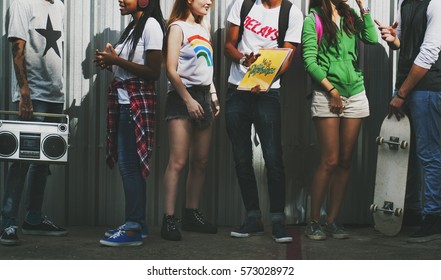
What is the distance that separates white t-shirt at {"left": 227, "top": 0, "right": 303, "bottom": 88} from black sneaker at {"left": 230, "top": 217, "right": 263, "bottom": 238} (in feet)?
3.58

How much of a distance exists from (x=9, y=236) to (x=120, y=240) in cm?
83

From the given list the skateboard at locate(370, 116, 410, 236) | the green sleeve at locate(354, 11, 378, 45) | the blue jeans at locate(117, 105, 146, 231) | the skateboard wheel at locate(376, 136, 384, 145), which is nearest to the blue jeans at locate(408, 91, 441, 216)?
the skateboard at locate(370, 116, 410, 236)

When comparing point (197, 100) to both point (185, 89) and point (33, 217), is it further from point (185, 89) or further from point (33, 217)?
point (33, 217)

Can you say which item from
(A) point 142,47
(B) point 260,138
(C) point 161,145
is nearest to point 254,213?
(B) point 260,138

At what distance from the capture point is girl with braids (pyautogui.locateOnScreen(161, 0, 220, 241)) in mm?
6465

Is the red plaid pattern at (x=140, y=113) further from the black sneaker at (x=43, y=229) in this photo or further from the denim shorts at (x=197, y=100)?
the black sneaker at (x=43, y=229)

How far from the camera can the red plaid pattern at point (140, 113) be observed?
6.15 m

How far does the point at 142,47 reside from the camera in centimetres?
627

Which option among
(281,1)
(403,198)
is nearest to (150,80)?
(281,1)

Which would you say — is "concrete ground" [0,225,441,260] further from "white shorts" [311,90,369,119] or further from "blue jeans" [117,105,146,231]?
"white shorts" [311,90,369,119]

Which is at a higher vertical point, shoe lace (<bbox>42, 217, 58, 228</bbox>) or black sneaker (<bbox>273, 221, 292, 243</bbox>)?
black sneaker (<bbox>273, 221, 292, 243</bbox>)

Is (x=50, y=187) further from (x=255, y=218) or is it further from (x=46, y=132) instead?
(x=255, y=218)

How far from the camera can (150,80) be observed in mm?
6281

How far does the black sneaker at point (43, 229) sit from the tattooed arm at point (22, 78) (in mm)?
957
